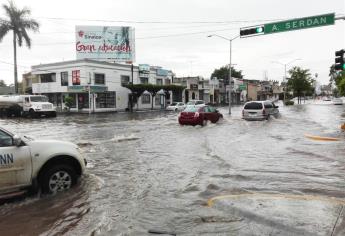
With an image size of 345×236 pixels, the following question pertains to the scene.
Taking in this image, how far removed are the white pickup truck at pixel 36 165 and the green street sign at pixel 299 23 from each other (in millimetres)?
17688

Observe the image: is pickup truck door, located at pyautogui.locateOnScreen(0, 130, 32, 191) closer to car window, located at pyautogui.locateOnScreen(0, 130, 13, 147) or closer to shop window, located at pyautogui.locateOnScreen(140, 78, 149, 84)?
car window, located at pyautogui.locateOnScreen(0, 130, 13, 147)

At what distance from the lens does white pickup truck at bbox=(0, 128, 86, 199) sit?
21.0 feet

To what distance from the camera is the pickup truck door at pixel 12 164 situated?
6336mm

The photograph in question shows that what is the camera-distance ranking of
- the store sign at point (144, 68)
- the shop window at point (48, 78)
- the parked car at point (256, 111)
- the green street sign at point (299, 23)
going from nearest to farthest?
1. the green street sign at point (299, 23)
2. the parked car at point (256, 111)
3. the shop window at point (48, 78)
4. the store sign at point (144, 68)

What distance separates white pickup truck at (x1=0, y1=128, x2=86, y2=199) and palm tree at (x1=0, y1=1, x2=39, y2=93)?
43664 mm

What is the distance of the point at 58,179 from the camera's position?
7.24 meters

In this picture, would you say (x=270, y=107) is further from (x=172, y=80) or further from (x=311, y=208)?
(x=172, y=80)

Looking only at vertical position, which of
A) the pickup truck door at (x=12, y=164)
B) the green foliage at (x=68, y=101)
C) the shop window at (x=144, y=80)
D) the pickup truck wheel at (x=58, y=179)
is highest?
the shop window at (x=144, y=80)

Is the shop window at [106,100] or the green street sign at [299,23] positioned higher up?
the green street sign at [299,23]

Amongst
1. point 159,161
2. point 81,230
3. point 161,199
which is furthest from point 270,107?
point 81,230

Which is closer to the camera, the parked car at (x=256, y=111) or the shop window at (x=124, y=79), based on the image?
the parked car at (x=256, y=111)

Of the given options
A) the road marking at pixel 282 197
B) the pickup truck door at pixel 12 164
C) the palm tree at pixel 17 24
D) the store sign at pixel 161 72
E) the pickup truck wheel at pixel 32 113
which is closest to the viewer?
the pickup truck door at pixel 12 164

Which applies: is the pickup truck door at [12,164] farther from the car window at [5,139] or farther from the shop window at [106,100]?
the shop window at [106,100]

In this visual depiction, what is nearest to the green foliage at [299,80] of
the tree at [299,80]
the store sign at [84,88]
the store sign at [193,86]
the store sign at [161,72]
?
the tree at [299,80]
